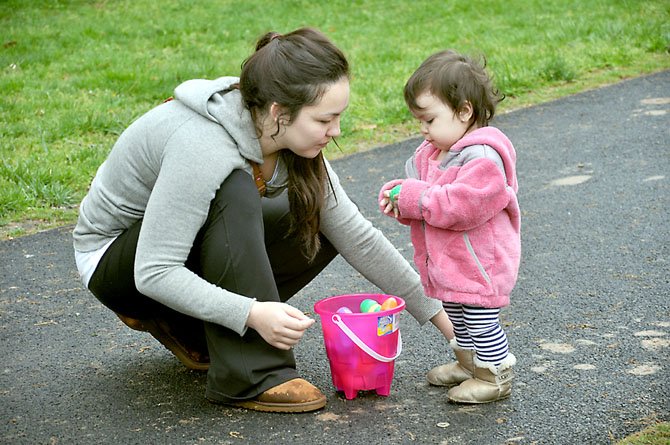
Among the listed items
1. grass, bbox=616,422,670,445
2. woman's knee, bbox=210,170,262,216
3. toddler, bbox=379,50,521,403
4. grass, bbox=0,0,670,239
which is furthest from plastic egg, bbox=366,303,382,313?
grass, bbox=0,0,670,239

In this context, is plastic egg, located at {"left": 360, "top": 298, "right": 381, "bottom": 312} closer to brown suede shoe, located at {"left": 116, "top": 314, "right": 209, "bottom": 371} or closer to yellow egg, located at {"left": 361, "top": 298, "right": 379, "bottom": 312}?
Result: yellow egg, located at {"left": 361, "top": 298, "right": 379, "bottom": 312}

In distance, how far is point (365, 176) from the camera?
568 centimetres

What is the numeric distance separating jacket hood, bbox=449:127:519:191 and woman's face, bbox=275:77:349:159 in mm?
341

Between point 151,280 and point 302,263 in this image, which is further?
point 302,263

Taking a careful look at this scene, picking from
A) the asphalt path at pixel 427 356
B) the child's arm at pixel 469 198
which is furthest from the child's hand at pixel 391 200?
the asphalt path at pixel 427 356

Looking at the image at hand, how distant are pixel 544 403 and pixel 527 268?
1.32m

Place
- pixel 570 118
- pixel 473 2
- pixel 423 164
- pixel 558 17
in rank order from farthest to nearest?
pixel 473 2
pixel 558 17
pixel 570 118
pixel 423 164

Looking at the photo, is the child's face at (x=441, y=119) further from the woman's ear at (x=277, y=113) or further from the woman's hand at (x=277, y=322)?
the woman's hand at (x=277, y=322)

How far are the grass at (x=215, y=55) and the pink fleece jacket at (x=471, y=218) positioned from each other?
252 cm

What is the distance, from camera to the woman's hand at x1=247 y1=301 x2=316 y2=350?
2.71 m

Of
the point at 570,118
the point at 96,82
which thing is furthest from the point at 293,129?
the point at 96,82

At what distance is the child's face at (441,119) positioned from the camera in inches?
111

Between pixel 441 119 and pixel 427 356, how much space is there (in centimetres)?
87

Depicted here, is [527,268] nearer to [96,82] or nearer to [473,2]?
[96,82]
